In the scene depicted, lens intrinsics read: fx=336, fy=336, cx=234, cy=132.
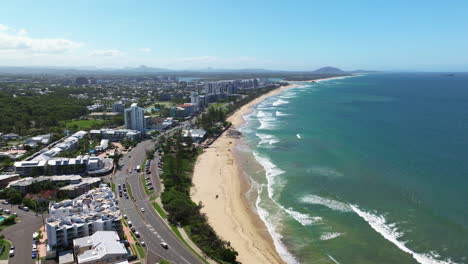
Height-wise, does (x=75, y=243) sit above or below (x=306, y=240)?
above

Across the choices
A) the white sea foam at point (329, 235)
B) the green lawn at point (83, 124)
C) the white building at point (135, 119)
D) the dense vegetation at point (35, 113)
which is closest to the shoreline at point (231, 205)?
the white sea foam at point (329, 235)

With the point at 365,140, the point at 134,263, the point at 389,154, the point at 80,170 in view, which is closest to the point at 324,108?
the point at 365,140

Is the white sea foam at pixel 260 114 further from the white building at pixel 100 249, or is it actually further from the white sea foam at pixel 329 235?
the white building at pixel 100 249

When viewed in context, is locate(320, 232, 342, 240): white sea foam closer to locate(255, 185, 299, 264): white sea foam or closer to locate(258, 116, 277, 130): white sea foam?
locate(255, 185, 299, 264): white sea foam

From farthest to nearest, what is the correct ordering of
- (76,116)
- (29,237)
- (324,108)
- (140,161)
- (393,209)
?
(324,108) → (76,116) → (140,161) → (393,209) → (29,237)

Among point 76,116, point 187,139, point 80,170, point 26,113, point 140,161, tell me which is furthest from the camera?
point 76,116

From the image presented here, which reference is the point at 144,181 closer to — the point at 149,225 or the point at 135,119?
the point at 149,225

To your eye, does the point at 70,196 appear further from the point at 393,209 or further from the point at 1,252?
the point at 393,209
